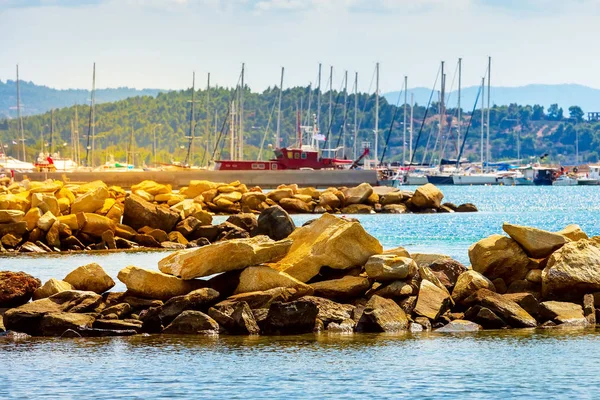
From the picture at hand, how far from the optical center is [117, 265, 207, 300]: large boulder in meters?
22.1

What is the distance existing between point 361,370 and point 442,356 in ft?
5.52

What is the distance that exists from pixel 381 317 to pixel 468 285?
228 centimetres

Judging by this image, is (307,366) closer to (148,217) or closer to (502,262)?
(502,262)

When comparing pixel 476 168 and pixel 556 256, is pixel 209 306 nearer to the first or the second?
pixel 556 256

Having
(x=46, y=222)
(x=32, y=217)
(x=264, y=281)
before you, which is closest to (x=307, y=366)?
(x=264, y=281)

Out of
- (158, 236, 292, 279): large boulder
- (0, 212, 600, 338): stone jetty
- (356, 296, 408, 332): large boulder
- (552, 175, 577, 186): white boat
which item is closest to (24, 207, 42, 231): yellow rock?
(0, 212, 600, 338): stone jetty

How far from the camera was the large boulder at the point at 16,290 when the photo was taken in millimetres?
22656

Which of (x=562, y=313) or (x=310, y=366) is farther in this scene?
(x=562, y=313)

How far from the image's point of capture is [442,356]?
18781mm

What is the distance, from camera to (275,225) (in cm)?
3488

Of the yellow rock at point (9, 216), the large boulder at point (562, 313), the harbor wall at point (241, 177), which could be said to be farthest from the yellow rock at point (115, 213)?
the harbor wall at point (241, 177)

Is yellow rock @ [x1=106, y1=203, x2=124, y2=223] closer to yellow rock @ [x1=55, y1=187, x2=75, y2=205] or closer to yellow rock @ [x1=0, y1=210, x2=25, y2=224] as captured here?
yellow rock @ [x1=55, y1=187, x2=75, y2=205]

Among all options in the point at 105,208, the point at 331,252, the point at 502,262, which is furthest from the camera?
the point at 105,208

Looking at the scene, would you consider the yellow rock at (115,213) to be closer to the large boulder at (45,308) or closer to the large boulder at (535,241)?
the large boulder at (45,308)
